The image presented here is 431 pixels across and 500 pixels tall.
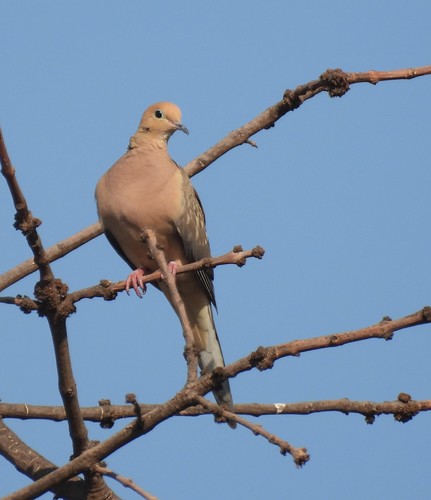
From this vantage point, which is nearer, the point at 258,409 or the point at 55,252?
the point at 258,409

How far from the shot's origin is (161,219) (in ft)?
16.5

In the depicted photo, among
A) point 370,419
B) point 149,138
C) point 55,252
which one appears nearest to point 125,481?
point 370,419

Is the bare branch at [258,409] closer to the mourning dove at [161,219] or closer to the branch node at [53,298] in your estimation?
the branch node at [53,298]

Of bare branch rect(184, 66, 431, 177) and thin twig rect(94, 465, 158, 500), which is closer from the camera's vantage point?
thin twig rect(94, 465, 158, 500)

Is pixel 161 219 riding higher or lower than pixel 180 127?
lower

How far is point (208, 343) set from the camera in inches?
204

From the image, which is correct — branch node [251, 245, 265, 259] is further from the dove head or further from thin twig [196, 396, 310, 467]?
the dove head

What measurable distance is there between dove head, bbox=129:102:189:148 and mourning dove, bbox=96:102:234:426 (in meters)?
0.03

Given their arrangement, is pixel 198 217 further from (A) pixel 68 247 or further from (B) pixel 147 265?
(A) pixel 68 247

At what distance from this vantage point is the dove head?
18.3 ft

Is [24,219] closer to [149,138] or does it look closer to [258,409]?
[258,409]

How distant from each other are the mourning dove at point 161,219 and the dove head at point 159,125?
1.2 inches

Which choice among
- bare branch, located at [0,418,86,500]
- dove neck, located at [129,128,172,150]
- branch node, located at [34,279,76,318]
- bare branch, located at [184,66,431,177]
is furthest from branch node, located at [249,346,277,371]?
dove neck, located at [129,128,172,150]

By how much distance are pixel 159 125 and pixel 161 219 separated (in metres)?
0.79
